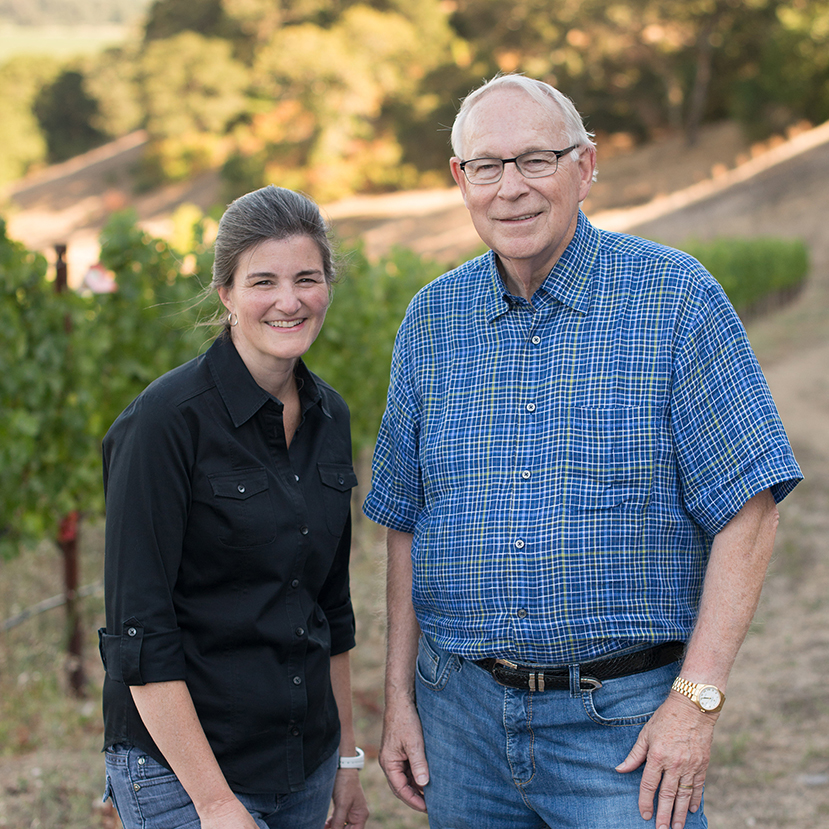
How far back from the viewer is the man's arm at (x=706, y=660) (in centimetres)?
185

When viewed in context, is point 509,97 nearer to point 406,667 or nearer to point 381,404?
point 406,667

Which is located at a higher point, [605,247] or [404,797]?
[605,247]

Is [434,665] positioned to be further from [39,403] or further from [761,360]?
[761,360]

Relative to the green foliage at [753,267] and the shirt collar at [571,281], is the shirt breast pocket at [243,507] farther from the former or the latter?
the green foliage at [753,267]

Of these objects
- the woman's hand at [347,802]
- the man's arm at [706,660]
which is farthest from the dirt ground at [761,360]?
the man's arm at [706,660]

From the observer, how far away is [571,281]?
202cm

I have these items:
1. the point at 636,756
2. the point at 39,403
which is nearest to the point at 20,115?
the point at 39,403

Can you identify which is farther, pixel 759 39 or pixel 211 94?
pixel 211 94

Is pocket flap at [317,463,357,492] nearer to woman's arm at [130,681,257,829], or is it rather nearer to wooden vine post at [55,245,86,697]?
woman's arm at [130,681,257,829]

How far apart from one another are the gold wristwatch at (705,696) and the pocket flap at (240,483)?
962 millimetres

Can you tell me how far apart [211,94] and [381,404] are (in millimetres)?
42113

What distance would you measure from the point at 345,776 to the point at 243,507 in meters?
0.83

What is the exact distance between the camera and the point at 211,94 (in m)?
44.8

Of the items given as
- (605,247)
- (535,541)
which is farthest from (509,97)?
(535,541)
